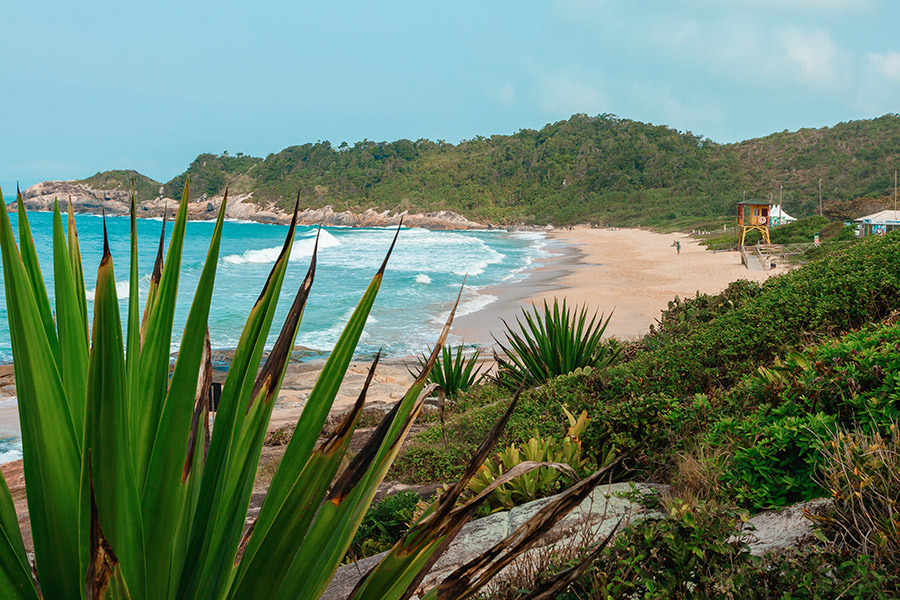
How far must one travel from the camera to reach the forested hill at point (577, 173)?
88125 mm

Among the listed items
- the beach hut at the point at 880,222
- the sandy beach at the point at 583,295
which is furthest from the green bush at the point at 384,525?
the beach hut at the point at 880,222

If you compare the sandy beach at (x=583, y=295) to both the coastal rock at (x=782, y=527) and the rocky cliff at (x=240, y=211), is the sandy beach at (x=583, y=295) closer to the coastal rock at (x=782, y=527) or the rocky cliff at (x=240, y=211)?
the coastal rock at (x=782, y=527)

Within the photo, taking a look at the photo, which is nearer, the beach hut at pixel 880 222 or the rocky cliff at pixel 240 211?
A: the beach hut at pixel 880 222

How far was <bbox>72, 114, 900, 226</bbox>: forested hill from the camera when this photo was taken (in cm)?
8812

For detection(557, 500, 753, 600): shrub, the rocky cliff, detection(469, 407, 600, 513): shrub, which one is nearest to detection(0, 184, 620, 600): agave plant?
detection(557, 500, 753, 600): shrub

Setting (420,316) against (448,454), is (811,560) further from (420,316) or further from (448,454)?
(420,316)

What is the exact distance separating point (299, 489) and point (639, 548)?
1.63 metres

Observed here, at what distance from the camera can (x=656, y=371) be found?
5.08m

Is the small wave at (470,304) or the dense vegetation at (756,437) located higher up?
the dense vegetation at (756,437)

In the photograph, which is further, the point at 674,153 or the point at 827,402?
the point at 674,153

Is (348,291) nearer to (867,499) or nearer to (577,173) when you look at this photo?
(867,499)

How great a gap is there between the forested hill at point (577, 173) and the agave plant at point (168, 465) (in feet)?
247

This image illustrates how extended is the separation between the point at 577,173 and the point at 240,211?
67.8m

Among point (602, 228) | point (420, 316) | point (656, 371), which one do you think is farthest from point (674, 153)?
point (656, 371)
